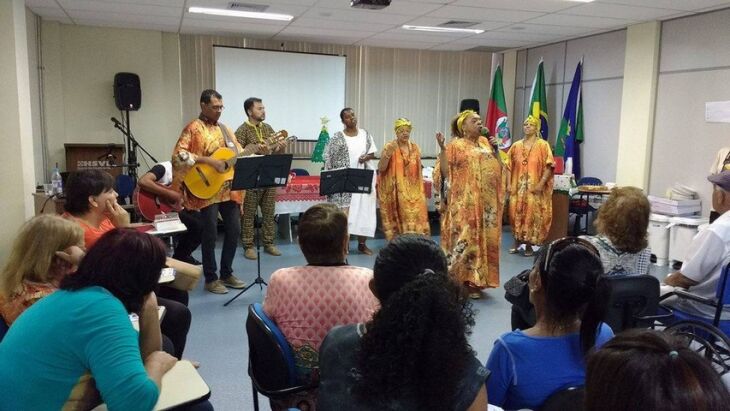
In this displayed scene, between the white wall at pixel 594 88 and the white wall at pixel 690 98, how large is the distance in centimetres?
64

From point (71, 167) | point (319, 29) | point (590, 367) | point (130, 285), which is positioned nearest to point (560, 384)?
point (590, 367)

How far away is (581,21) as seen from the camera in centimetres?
598

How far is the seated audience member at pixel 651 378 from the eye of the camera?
2.45 feet

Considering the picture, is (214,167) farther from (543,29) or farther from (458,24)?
(543,29)

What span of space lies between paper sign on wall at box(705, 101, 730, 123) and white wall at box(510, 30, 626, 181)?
1173 mm

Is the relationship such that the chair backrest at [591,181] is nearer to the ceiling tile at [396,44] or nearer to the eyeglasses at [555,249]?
the ceiling tile at [396,44]

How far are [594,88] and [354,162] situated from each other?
10.9ft

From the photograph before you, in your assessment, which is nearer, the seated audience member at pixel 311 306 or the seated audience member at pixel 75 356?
the seated audience member at pixel 75 356

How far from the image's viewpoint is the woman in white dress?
576 cm

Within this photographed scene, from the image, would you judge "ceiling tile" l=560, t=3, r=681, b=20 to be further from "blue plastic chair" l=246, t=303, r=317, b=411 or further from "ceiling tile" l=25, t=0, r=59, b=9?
"ceiling tile" l=25, t=0, r=59, b=9

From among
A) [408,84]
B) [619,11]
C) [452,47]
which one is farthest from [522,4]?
[408,84]

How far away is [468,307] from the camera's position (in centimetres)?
124

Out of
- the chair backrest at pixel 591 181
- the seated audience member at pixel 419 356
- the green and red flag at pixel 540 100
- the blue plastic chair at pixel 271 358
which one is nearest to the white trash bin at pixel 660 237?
the chair backrest at pixel 591 181

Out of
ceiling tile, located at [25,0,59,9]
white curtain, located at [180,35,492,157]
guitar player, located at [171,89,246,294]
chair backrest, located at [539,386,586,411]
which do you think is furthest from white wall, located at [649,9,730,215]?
ceiling tile, located at [25,0,59,9]
